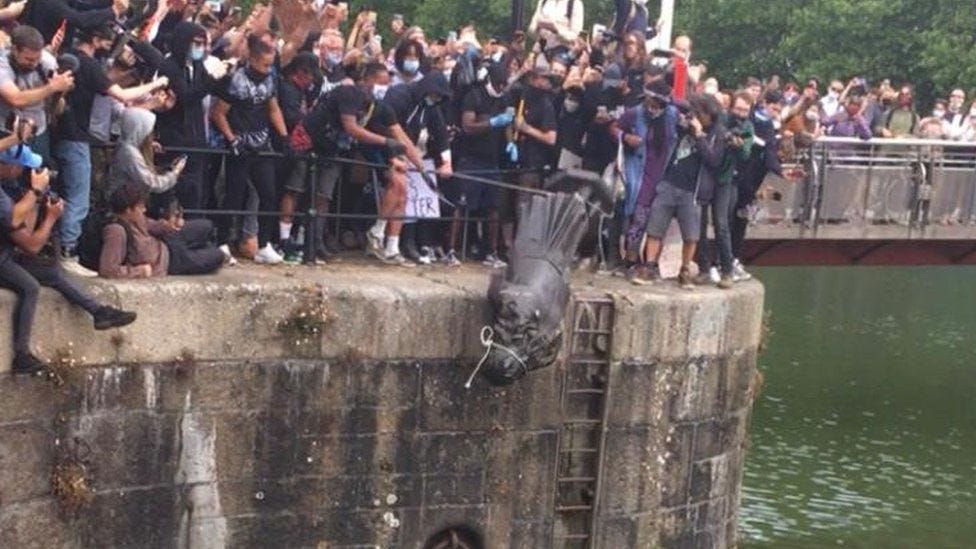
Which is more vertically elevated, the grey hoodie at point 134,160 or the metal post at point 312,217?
the grey hoodie at point 134,160

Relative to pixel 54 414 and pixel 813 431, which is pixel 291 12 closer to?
pixel 54 414

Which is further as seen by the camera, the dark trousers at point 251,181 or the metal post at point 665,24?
the metal post at point 665,24

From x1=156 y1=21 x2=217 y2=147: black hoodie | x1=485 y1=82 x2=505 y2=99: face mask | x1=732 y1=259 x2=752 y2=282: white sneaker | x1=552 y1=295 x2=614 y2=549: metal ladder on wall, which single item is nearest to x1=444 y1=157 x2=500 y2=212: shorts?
x1=485 y1=82 x2=505 y2=99: face mask

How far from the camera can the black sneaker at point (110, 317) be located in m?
12.3

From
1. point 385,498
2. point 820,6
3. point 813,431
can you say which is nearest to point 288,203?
point 385,498

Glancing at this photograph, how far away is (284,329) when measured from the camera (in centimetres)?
1338

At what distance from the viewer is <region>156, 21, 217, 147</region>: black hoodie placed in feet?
46.0

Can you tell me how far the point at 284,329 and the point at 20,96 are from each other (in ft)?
8.14

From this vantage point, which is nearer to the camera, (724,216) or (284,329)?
(284,329)

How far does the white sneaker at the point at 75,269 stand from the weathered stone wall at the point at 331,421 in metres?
0.19

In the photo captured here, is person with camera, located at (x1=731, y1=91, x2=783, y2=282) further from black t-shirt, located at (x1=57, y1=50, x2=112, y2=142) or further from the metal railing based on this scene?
black t-shirt, located at (x1=57, y1=50, x2=112, y2=142)

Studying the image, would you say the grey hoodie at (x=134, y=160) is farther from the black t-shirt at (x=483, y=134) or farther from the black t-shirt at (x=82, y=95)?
the black t-shirt at (x=483, y=134)

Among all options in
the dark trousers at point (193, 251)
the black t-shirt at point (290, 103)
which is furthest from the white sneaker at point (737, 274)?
the dark trousers at point (193, 251)

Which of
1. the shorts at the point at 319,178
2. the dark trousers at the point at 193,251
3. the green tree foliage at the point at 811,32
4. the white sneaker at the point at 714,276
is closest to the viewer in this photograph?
the dark trousers at the point at 193,251
